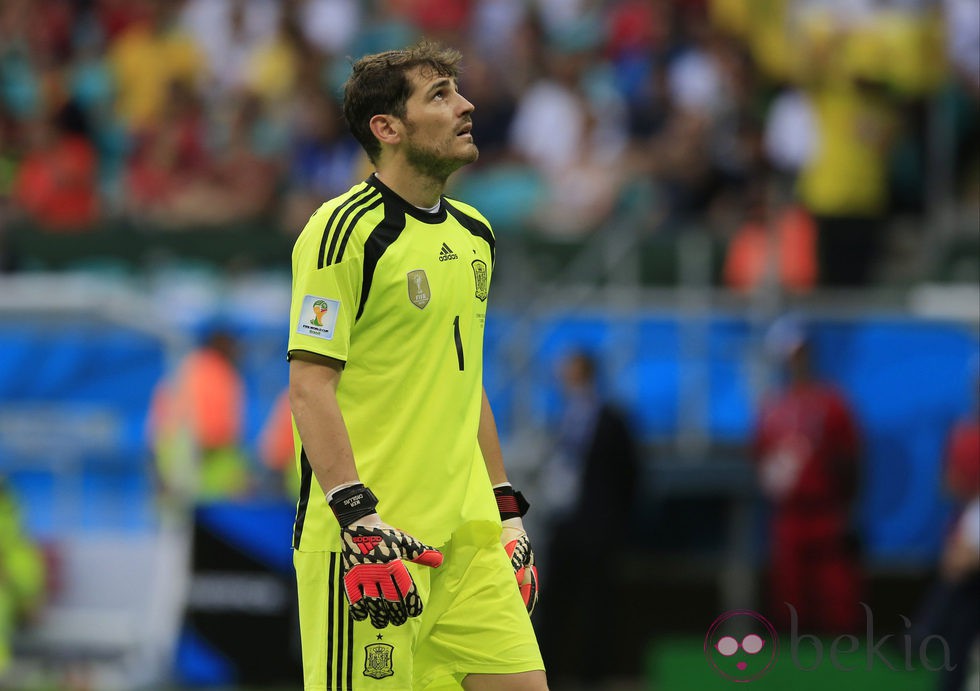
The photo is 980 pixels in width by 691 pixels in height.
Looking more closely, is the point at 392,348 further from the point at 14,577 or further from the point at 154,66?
the point at 154,66

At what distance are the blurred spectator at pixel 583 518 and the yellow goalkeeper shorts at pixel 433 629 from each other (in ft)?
20.2

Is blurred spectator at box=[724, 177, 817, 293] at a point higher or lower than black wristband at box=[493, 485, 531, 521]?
higher

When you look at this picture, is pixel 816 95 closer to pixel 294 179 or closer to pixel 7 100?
pixel 294 179

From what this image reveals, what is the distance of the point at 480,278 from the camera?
5336 millimetres

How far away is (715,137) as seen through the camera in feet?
43.3

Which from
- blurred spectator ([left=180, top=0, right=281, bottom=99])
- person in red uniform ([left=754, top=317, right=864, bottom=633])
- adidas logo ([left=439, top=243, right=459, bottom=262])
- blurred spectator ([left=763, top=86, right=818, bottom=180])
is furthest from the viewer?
blurred spectator ([left=180, top=0, right=281, bottom=99])

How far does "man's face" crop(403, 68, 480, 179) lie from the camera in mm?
5191

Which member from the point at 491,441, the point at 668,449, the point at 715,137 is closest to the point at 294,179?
the point at 715,137

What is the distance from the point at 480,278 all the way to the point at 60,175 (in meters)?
12.1

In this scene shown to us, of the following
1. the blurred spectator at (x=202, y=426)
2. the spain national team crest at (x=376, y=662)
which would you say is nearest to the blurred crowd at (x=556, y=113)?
the blurred spectator at (x=202, y=426)

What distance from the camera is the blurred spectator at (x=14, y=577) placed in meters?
11.7

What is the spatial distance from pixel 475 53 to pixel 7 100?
5.86m

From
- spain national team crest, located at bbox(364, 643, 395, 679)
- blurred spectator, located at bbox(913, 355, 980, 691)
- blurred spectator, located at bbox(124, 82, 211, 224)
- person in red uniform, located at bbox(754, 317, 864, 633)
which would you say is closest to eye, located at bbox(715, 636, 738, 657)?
blurred spectator, located at bbox(913, 355, 980, 691)

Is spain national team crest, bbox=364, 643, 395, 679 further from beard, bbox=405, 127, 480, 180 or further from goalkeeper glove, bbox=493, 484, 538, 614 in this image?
beard, bbox=405, 127, 480, 180
